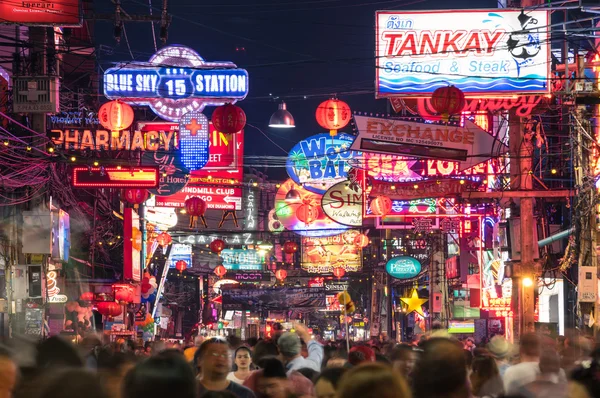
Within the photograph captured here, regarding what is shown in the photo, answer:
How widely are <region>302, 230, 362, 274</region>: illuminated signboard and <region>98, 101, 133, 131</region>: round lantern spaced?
104 feet

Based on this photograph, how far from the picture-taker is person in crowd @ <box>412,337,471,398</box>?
5.26m

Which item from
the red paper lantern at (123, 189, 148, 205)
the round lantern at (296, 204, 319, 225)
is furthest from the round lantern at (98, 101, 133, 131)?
the round lantern at (296, 204, 319, 225)

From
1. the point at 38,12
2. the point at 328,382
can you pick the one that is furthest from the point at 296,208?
the point at 328,382

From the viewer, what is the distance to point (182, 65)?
81.9 ft

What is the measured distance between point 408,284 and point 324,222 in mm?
17793

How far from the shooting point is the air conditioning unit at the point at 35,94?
73.9 feet

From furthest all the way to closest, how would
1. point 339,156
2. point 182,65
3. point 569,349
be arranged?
point 339,156 → point 182,65 → point 569,349

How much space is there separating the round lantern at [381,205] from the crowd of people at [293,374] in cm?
1710

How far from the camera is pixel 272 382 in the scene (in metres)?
7.41

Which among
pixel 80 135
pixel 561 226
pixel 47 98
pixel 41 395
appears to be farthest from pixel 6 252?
pixel 41 395

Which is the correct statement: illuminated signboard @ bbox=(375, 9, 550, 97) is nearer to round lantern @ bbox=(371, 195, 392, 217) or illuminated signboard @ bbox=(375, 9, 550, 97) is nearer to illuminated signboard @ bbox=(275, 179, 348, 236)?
round lantern @ bbox=(371, 195, 392, 217)

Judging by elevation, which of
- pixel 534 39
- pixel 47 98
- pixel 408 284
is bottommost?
pixel 408 284

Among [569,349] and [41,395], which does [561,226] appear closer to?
[569,349]

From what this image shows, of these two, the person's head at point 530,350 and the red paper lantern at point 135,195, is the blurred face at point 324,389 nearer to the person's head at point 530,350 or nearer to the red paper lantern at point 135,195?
the person's head at point 530,350
